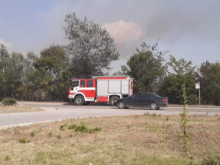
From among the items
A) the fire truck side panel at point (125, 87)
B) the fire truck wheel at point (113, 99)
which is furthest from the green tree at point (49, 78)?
the fire truck side panel at point (125, 87)

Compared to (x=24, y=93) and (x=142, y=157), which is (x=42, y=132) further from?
(x=24, y=93)

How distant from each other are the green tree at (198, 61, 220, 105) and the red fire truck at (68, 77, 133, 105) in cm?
740

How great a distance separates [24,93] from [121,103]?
16280mm

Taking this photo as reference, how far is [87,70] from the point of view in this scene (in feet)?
113

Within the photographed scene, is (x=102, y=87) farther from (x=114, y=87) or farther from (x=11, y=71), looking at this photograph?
(x=11, y=71)

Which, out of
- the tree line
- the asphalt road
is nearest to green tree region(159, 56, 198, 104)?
the tree line

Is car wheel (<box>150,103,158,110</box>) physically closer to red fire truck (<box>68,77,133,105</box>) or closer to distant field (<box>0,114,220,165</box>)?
red fire truck (<box>68,77,133,105</box>)

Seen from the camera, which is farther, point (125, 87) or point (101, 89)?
point (101, 89)

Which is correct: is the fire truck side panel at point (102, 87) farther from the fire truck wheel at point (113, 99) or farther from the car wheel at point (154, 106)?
the car wheel at point (154, 106)

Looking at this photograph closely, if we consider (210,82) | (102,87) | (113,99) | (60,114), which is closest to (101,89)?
(102,87)

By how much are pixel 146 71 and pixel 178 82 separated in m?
3.67

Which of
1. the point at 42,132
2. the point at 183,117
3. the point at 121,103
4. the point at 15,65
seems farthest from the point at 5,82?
the point at 183,117

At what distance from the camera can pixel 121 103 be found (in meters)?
23.9

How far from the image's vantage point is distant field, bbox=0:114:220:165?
6.34m
